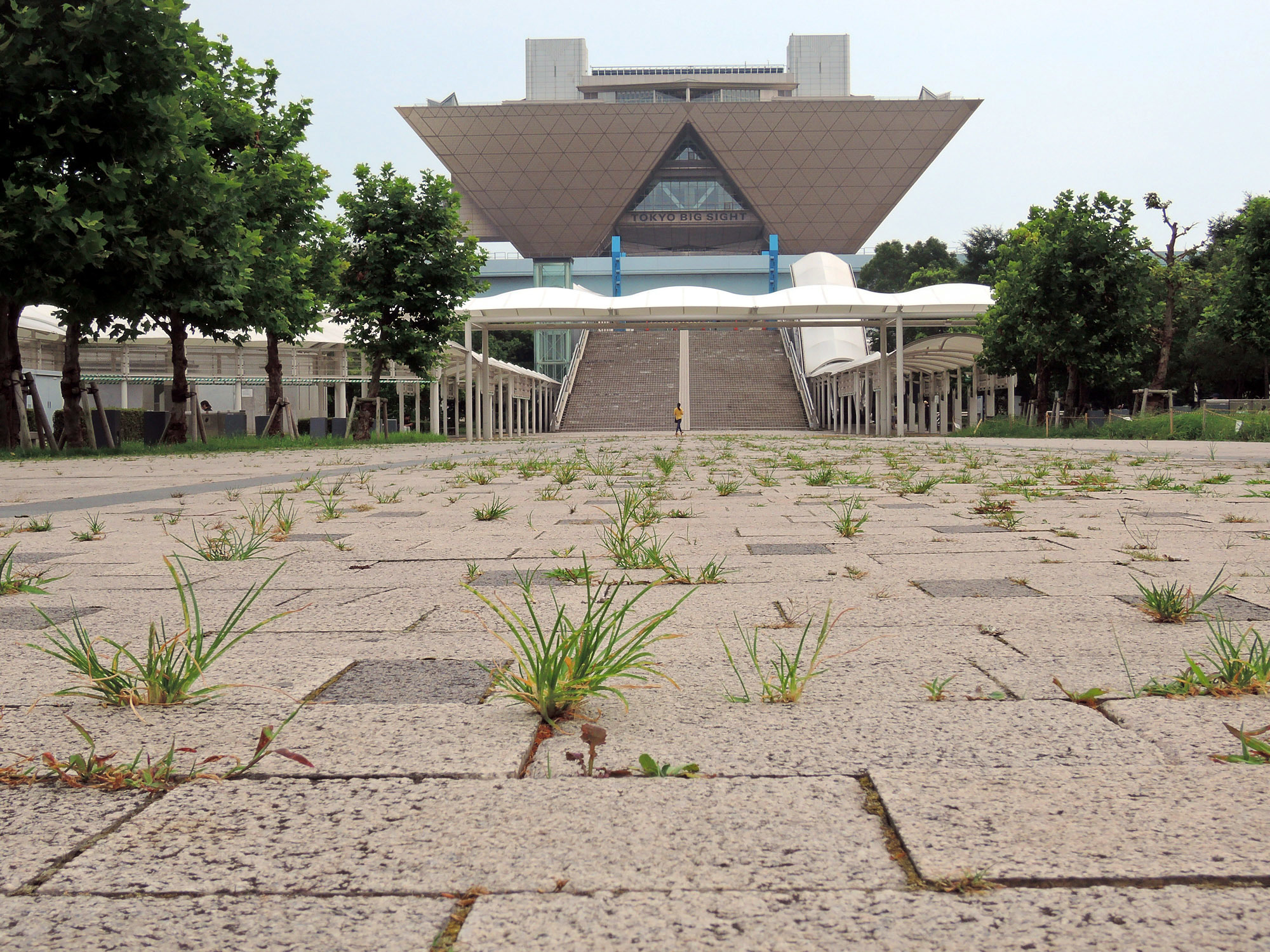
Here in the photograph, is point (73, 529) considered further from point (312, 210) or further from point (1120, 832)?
point (312, 210)

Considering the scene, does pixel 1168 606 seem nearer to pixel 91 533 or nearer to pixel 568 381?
pixel 91 533

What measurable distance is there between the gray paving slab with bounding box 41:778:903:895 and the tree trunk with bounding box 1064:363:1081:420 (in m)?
24.9

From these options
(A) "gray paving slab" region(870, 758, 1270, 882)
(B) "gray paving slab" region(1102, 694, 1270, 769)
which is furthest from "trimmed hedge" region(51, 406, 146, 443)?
(A) "gray paving slab" region(870, 758, 1270, 882)

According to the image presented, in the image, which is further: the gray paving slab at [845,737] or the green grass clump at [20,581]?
the green grass clump at [20,581]

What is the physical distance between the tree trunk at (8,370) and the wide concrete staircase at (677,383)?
2717 cm

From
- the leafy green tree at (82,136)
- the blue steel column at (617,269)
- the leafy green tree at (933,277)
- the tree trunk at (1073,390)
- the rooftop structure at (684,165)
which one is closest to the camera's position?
the leafy green tree at (82,136)

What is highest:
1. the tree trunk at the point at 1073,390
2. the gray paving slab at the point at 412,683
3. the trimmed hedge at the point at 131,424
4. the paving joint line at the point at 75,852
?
the tree trunk at the point at 1073,390

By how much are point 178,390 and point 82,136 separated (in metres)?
6.72

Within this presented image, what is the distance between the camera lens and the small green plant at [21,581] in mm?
3236

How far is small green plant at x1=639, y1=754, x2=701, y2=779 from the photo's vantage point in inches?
60.2

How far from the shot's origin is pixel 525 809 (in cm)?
140

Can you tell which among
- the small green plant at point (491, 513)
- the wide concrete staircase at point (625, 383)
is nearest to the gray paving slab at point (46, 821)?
the small green plant at point (491, 513)

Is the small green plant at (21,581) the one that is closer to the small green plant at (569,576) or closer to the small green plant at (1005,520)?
the small green plant at (569,576)

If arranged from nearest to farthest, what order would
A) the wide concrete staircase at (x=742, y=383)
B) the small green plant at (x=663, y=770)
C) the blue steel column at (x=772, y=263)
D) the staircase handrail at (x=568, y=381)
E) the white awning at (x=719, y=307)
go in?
the small green plant at (x=663, y=770) → the white awning at (x=719, y=307) → the wide concrete staircase at (x=742, y=383) → the staircase handrail at (x=568, y=381) → the blue steel column at (x=772, y=263)
